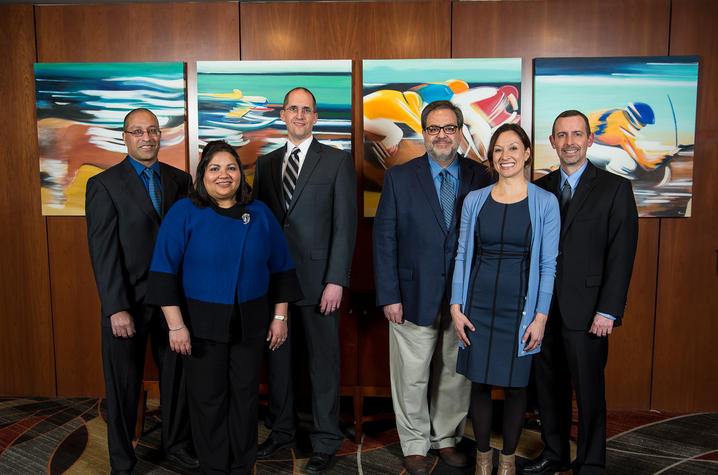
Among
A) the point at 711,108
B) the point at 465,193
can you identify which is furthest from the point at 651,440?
the point at 711,108

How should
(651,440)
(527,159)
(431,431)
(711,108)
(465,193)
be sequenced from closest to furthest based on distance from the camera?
(527,159), (465,193), (431,431), (651,440), (711,108)

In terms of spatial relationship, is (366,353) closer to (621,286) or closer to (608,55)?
(621,286)

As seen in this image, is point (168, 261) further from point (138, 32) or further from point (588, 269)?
point (138, 32)

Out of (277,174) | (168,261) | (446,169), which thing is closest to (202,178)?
(168,261)

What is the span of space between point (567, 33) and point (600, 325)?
1953mm

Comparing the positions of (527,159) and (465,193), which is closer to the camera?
(527,159)

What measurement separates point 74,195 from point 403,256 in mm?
2333

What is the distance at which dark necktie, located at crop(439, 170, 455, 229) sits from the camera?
Result: 2.45 metres

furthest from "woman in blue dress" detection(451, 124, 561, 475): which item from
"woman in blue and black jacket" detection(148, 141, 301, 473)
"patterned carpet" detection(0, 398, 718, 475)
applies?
"woman in blue and black jacket" detection(148, 141, 301, 473)

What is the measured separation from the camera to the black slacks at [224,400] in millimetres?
2113

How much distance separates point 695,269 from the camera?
10.6 ft

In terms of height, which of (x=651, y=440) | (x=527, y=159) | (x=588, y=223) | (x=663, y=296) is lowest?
(x=651, y=440)

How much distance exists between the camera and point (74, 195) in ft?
11.0

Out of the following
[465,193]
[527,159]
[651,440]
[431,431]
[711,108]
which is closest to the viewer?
[527,159]
